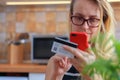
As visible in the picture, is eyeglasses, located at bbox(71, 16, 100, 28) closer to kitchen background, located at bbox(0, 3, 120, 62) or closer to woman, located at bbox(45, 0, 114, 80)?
woman, located at bbox(45, 0, 114, 80)

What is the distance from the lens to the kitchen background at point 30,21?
8.13ft

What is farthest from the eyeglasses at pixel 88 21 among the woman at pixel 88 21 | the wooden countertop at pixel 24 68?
the wooden countertop at pixel 24 68

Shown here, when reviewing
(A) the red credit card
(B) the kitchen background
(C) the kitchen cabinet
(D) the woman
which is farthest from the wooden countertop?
(A) the red credit card

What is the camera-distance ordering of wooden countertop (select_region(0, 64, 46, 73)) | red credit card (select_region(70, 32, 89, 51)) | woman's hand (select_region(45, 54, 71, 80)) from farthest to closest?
1. wooden countertop (select_region(0, 64, 46, 73))
2. woman's hand (select_region(45, 54, 71, 80))
3. red credit card (select_region(70, 32, 89, 51))

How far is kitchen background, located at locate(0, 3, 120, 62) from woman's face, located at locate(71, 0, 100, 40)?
5.33 feet

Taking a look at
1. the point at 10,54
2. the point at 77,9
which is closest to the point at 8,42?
the point at 10,54

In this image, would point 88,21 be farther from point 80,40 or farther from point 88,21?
point 80,40

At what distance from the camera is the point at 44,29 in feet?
8.16

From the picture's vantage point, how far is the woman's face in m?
0.77

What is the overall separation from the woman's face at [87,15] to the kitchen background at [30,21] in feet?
5.33

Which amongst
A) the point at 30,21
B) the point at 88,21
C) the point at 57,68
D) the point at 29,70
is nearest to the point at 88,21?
the point at 88,21

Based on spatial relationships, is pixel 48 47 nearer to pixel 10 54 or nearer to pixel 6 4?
pixel 10 54

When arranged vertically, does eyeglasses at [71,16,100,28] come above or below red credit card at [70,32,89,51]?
above

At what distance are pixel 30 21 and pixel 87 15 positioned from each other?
1.77 m
